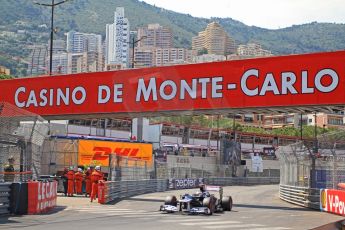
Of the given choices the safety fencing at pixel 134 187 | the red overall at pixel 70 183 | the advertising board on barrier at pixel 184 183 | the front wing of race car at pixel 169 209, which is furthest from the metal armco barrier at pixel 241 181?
the front wing of race car at pixel 169 209

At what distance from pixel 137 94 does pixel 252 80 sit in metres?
5.30

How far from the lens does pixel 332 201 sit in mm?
21141

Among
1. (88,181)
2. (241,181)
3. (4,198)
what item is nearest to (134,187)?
(88,181)

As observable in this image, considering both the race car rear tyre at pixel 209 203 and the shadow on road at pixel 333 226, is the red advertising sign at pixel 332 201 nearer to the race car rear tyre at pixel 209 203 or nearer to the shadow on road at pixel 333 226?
the shadow on road at pixel 333 226

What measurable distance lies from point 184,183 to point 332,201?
2299 centimetres

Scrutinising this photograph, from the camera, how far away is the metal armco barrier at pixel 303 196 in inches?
926

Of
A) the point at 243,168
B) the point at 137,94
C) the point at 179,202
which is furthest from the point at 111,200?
the point at 243,168

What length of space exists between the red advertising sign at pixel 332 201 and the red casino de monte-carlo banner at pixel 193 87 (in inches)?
135

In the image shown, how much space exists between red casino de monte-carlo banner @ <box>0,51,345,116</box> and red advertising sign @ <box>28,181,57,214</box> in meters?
6.92

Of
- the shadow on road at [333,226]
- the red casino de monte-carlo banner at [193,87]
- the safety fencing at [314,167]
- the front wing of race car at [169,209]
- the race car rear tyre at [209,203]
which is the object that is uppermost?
the red casino de monte-carlo banner at [193,87]

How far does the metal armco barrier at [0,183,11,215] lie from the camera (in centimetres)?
1560

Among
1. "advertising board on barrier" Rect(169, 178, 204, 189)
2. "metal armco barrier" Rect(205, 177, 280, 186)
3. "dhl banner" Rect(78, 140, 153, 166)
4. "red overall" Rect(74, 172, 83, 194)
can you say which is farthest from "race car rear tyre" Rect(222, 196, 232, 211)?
"metal armco barrier" Rect(205, 177, 280, 186)

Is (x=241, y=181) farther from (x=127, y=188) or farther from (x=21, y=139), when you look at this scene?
(x=21, y=139)

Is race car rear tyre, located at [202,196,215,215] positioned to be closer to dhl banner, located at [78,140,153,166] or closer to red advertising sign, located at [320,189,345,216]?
red advertising sign, located at [320,189,345,216]
